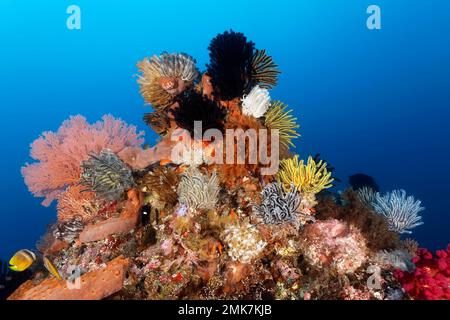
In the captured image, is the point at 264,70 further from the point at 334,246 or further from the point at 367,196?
the point at 334,246

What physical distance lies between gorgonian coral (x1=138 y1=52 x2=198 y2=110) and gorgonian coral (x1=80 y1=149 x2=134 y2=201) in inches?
73.9

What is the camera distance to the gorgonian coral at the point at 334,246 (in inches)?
203

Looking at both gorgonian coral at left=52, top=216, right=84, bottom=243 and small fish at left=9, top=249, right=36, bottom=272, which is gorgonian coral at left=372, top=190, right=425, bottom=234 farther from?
small fish at left=9, top=249, right=36, bottom=272

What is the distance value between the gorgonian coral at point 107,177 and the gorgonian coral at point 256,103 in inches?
119

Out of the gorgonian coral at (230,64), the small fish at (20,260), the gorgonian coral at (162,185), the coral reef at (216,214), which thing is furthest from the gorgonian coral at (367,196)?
the small fish at (20,260)

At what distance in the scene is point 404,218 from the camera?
6699 millimetres

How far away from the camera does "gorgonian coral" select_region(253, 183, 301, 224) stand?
5.49 metres

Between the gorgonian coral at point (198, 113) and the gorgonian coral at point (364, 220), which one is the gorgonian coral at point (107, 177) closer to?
the gorgonian coral at point (198, 113)

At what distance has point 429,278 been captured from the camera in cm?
461

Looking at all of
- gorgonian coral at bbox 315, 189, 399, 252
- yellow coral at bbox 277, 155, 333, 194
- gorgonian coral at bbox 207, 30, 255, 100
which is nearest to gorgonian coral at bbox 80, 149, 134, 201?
gorgonian coral at bbox 207, 30, 255, 100

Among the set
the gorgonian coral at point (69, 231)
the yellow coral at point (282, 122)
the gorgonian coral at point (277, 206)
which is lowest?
the gorgonian coral at point (69, 231)

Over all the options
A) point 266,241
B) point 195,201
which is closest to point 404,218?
Result: point 266,241
